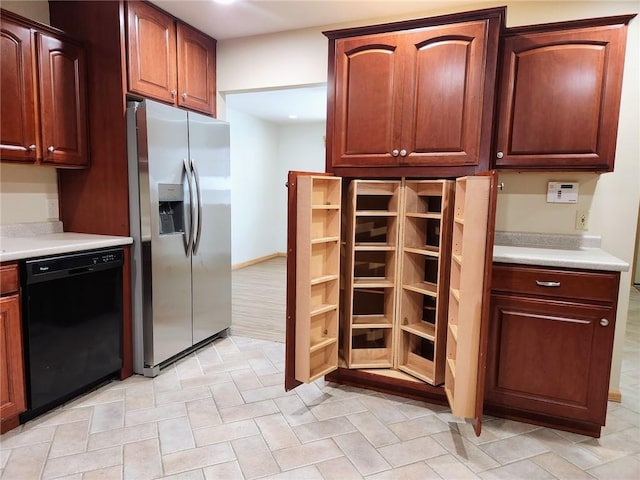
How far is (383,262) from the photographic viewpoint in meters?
2.71

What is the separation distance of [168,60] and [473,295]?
258cm

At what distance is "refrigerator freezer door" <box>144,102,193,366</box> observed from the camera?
100 inches

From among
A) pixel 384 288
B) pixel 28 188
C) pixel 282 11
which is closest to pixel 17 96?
pixel 28 188

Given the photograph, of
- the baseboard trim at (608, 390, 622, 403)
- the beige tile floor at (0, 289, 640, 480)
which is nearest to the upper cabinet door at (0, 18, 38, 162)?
the beige tile floor at (0, 289, 640, 480)

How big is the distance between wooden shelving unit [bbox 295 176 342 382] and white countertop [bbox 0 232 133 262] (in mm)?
1218

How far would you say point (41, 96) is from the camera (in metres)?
2.35

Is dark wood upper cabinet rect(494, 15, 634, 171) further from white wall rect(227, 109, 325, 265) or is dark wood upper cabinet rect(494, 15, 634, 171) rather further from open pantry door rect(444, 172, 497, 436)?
white wall rect(227, 109, 325, 265)

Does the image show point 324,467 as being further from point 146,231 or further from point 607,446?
point 146,231

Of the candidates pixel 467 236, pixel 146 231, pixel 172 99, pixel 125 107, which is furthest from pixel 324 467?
pixel 172 99

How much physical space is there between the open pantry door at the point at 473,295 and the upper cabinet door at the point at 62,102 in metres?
2.42

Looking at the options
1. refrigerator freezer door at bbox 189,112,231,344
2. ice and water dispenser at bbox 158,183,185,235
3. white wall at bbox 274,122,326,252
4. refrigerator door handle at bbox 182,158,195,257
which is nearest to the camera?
ice and water dispenser at bbox 158,183,185,235

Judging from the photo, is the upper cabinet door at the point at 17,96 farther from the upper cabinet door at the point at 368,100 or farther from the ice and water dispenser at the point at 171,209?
the upper cabinet door at the point at 368,100

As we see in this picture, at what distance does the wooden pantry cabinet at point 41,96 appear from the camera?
2.20 m

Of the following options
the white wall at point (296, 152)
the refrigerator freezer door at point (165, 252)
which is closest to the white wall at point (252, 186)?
the white wall at point (296, 152)
